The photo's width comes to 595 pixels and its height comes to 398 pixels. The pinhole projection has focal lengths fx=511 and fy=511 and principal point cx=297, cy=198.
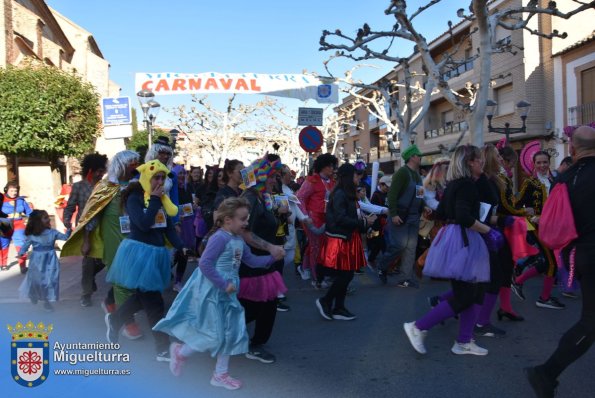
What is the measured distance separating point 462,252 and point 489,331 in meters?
1.21

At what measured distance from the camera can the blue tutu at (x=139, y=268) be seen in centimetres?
404

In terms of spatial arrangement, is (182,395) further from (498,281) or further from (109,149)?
(109,149)

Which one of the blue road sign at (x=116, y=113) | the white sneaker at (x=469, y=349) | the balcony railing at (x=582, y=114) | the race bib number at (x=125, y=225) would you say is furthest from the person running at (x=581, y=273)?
the balcony railing at (x=582, y=114)

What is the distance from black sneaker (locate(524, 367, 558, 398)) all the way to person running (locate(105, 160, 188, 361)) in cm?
271

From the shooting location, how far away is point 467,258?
4.05 m

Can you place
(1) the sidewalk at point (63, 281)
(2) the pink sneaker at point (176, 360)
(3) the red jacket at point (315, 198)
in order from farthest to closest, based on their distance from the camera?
(1) the sidewalk at point (63, 281)
(3) the red jacket at point (315, 198)
(2) the pink sneaker at point (176, 360)

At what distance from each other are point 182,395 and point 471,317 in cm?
238

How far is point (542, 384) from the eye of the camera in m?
3.19

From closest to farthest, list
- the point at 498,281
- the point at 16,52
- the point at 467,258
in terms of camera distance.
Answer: the point at 467,258
the point at 498,281
the point at 16,52

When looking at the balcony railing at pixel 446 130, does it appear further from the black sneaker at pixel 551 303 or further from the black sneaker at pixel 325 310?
the black sneaker at pixel 325 310

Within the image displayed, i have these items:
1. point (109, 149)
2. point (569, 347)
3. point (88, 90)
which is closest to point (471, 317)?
point (569, 347)

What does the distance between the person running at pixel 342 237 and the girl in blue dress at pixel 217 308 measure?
170 centimetres

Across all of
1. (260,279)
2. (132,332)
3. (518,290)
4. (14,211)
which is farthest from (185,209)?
(518,290)

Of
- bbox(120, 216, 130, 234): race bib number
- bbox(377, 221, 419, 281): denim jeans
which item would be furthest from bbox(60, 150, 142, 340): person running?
bbox(377, 221, 419, 281): denim jeans
